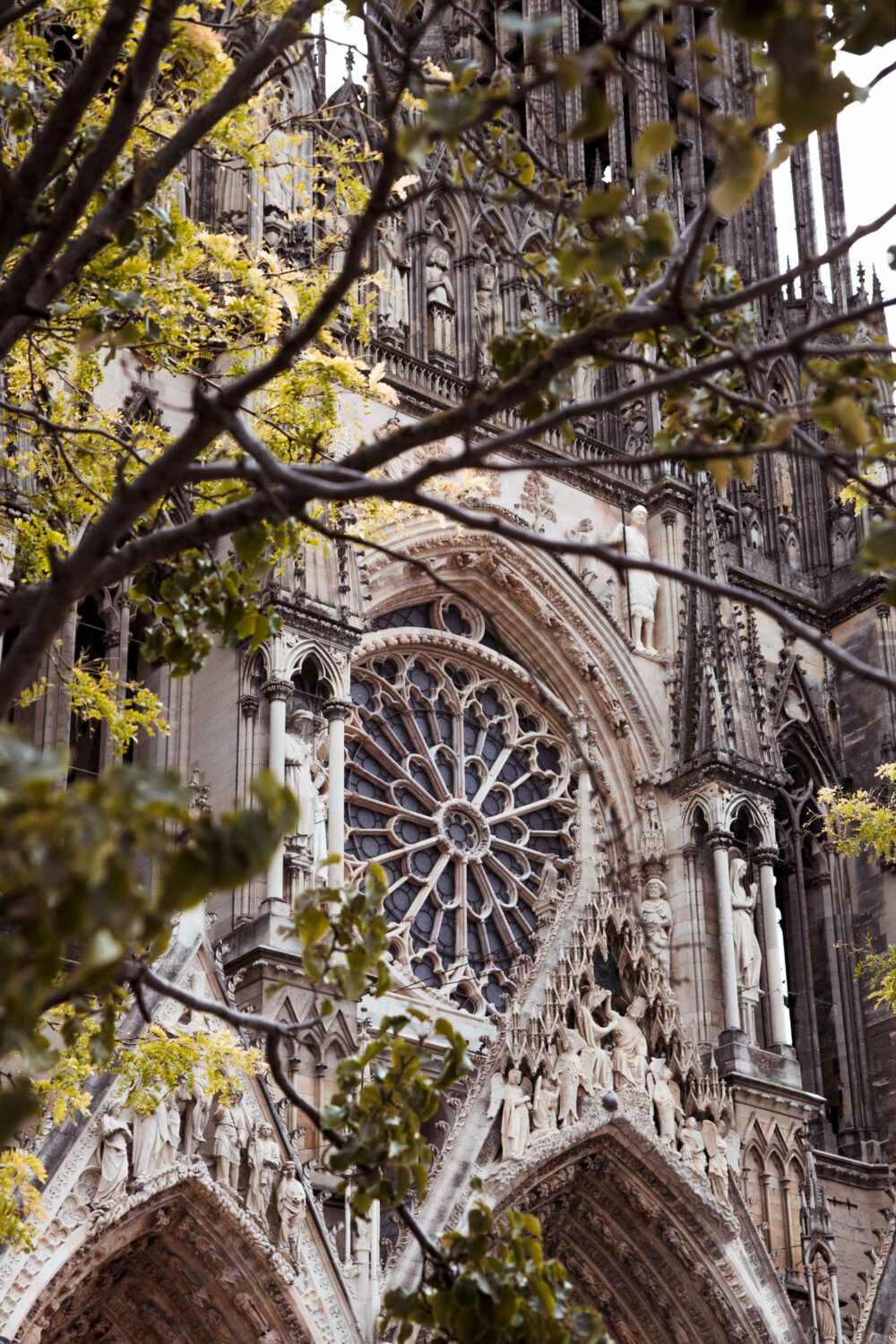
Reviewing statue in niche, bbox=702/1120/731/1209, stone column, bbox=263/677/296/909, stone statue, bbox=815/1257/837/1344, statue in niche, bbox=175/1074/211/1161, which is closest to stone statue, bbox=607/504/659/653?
stone column, bbox=263/677/296/909

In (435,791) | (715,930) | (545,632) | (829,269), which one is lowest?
(715,930)

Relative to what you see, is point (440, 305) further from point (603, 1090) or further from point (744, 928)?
point (603, 1090)

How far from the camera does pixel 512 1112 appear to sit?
1870cm

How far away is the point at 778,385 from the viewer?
2886 centimetres

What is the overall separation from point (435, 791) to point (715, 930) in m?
3.45

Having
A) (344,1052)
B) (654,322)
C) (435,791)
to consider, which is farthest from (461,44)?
(654,322)

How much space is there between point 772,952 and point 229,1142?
27.5 feet

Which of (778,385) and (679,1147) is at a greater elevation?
(778,385)

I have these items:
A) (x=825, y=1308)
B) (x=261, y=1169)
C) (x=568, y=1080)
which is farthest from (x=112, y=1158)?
(x=825, y=1308)

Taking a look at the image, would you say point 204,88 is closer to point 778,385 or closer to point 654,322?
point 654,322

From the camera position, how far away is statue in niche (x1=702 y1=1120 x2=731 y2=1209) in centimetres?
1992

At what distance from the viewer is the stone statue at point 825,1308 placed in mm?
19781

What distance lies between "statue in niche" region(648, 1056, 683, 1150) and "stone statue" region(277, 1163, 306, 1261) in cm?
480

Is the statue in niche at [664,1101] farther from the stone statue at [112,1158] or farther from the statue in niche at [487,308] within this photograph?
the statue in niche at [487,308]
